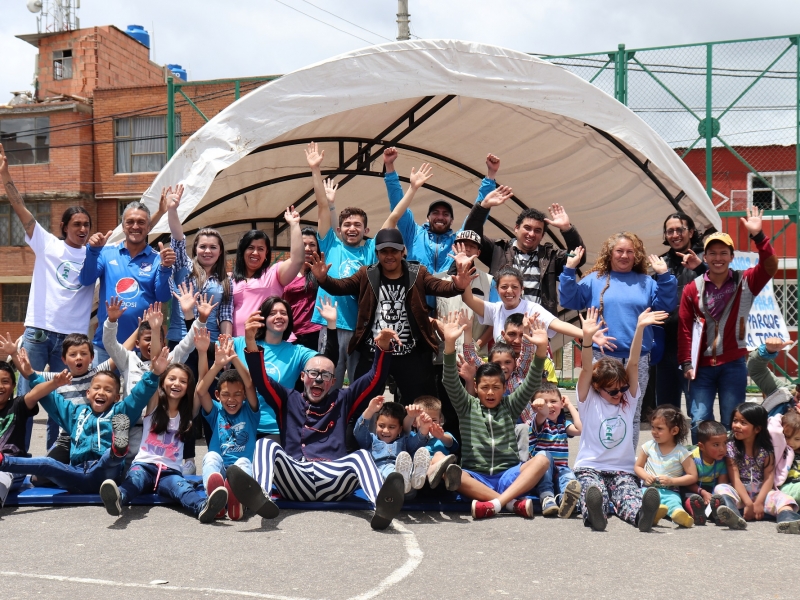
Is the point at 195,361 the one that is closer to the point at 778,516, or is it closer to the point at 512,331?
the point at 512,331

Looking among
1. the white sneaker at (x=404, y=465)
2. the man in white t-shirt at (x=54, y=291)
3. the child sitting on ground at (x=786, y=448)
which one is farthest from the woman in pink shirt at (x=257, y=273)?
the child sitting on ground at (x=786, y=448)

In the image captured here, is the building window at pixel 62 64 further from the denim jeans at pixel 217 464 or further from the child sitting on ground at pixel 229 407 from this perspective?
the denim jeans at pixel 217 464

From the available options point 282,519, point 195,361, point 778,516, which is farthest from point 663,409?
point 195,361

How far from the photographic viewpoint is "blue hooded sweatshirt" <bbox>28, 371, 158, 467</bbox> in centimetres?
598

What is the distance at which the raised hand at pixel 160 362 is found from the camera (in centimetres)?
590

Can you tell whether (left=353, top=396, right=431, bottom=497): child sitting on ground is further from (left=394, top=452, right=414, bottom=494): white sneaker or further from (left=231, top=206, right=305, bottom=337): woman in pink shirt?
(left=231, top=206, right=305, bottom=337): woman in pink shirt

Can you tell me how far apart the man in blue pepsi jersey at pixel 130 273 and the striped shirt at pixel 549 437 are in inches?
122

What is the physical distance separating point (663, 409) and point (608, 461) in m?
0.51

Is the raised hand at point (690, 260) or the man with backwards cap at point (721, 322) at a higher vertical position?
the raised hand at point (690, 260)

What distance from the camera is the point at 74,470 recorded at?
603 cm


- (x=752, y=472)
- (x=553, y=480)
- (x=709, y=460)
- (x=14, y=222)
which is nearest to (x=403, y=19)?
(x=14, y=222)

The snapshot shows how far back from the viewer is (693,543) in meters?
5.12

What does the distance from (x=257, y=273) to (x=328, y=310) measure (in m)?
0.79

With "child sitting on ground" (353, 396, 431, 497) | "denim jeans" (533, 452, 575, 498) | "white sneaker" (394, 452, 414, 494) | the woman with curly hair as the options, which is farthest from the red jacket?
"white sneaker" (394, 452, 414, 494)
